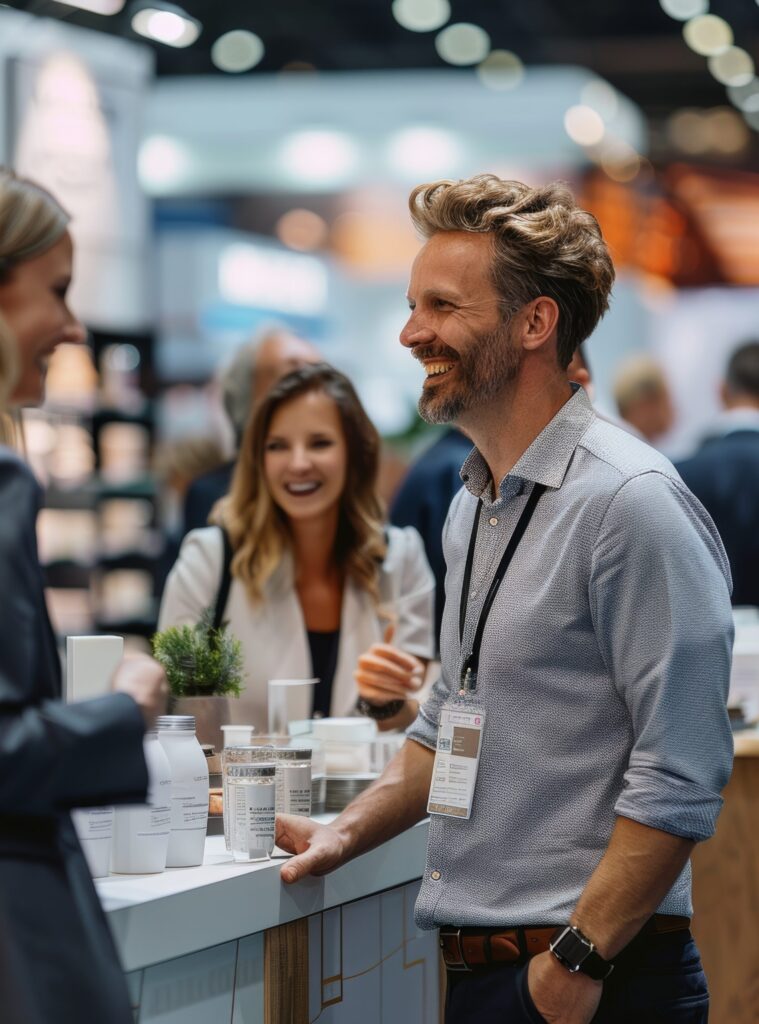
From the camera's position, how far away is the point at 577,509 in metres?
2.05

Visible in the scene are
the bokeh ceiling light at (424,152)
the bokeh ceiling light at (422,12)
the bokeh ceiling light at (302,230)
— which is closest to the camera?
the bokeh ceiling light at (422,12)

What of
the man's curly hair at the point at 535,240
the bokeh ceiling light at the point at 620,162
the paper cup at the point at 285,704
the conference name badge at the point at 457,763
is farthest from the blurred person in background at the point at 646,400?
the conference name badge at the point at 457,763

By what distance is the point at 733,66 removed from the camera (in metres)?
11.1

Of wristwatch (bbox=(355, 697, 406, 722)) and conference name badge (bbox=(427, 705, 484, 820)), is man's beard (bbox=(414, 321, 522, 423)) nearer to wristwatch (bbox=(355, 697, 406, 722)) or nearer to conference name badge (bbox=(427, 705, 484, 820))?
conference name badge (bbox=(427, 705, 484, 820))

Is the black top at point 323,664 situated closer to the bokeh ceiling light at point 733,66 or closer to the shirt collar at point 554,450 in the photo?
the shirt collar at point 554,450

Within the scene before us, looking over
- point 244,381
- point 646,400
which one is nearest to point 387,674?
point 244,381

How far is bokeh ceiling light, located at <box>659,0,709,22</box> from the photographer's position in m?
9.71

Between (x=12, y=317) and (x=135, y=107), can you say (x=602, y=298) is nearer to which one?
(x=12, y=317)

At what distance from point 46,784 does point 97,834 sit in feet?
2.19

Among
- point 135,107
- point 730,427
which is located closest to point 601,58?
point 135,107

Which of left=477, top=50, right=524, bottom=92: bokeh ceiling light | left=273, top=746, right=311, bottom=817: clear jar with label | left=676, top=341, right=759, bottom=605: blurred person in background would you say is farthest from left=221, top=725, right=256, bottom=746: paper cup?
left=477, top=50, right=524, bottom=92: bokeh ceiling light

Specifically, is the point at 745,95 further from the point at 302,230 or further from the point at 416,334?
the point at 416,334

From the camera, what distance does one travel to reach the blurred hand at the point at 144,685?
5.27 feet

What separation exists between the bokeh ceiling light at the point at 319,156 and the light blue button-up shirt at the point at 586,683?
38.4 feet
